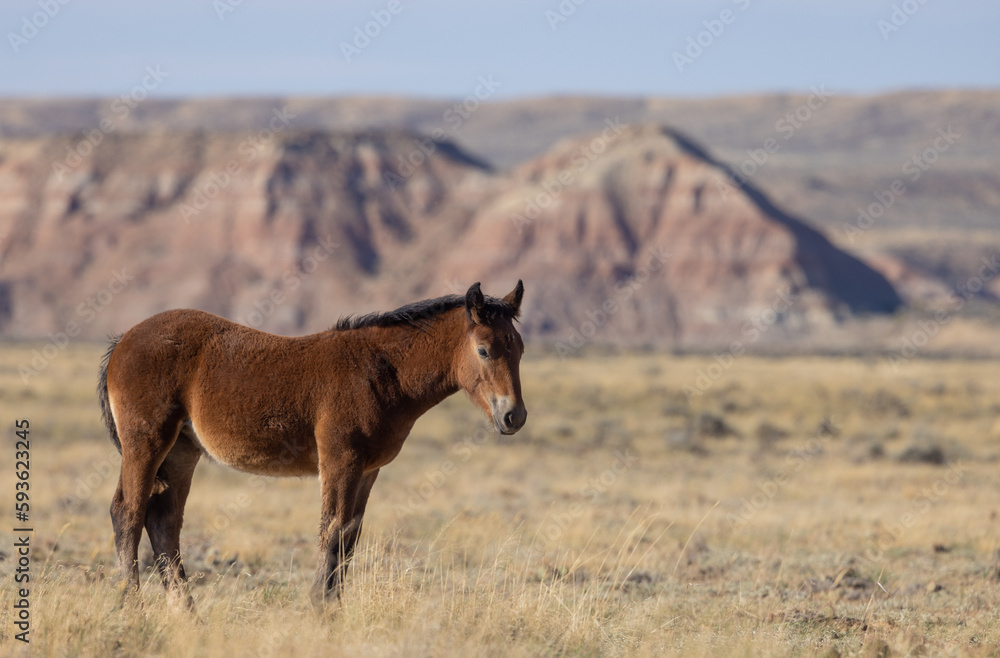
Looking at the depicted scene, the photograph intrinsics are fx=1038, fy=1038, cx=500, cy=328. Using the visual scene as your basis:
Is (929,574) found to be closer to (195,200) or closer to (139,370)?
(139,370)

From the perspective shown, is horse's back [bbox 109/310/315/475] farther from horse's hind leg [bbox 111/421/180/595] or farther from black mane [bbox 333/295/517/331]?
black mane [bbox 333/295/517/331]

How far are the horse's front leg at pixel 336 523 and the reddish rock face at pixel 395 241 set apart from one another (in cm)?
8584

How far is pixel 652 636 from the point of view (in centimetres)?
668

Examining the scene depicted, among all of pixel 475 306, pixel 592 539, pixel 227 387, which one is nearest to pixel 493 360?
pixel 475 306

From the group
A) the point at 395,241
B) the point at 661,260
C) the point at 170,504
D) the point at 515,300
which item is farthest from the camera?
the point at 395,241

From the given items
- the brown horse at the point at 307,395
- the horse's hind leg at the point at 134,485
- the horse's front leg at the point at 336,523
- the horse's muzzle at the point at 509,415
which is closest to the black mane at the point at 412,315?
the brown horse at the point at 307,395

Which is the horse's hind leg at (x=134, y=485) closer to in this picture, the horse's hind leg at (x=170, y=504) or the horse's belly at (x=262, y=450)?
the horse's hind leg at (x=170, y=504)

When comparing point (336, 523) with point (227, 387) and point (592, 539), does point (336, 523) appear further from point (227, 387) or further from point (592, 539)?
point (592, 539)

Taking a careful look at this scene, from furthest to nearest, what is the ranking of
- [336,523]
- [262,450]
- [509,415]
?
[262,450], [336,523], [509,415]

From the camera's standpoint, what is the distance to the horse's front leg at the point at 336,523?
6742mm

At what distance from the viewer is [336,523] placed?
22.2ft

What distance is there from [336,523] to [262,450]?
2.30 feet

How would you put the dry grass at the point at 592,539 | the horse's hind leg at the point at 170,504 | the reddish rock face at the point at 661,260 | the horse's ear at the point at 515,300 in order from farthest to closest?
1. the reddish rock face at the point at 661,260
2. the horse's hind leg at the point at 170,504
3. the horse's ear at the point at 515,300
4. the dry grass at the point at 592,539

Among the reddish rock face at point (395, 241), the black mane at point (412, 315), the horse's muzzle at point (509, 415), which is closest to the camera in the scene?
the horse's muzzle at point (509, 415)
